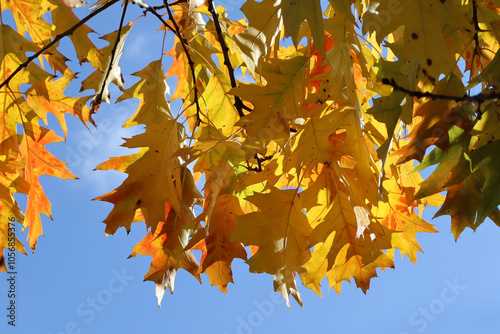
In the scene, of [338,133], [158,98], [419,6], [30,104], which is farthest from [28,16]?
[419,6]

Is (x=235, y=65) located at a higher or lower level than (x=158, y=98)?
higher

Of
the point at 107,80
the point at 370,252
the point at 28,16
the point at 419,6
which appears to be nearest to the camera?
the point at 419,6

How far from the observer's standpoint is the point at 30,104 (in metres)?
1.43

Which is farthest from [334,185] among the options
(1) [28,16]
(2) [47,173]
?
(1) [28,16]

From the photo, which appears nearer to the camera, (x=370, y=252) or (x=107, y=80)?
(x=370, y=252)

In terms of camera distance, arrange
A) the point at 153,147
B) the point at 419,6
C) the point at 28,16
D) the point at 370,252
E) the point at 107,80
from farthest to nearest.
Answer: the point at 28,16
the point at 107,80
the point at 153,147
the point at 370,252
the point at 419,6

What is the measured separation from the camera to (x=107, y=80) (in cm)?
128

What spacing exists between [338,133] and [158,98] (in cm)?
48

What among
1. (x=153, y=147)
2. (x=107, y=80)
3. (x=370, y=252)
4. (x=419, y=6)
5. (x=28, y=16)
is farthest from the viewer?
(x=28, y=16)

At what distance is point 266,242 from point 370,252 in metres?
0.20

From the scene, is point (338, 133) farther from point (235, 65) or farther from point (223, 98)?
point (235, 65)

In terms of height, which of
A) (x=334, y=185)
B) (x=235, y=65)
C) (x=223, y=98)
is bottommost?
(x=334, y=185)

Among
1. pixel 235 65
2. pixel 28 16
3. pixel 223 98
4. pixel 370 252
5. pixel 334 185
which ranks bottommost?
pixel 370 252

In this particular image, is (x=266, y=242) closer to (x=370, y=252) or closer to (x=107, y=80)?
(x=370, y=252)
